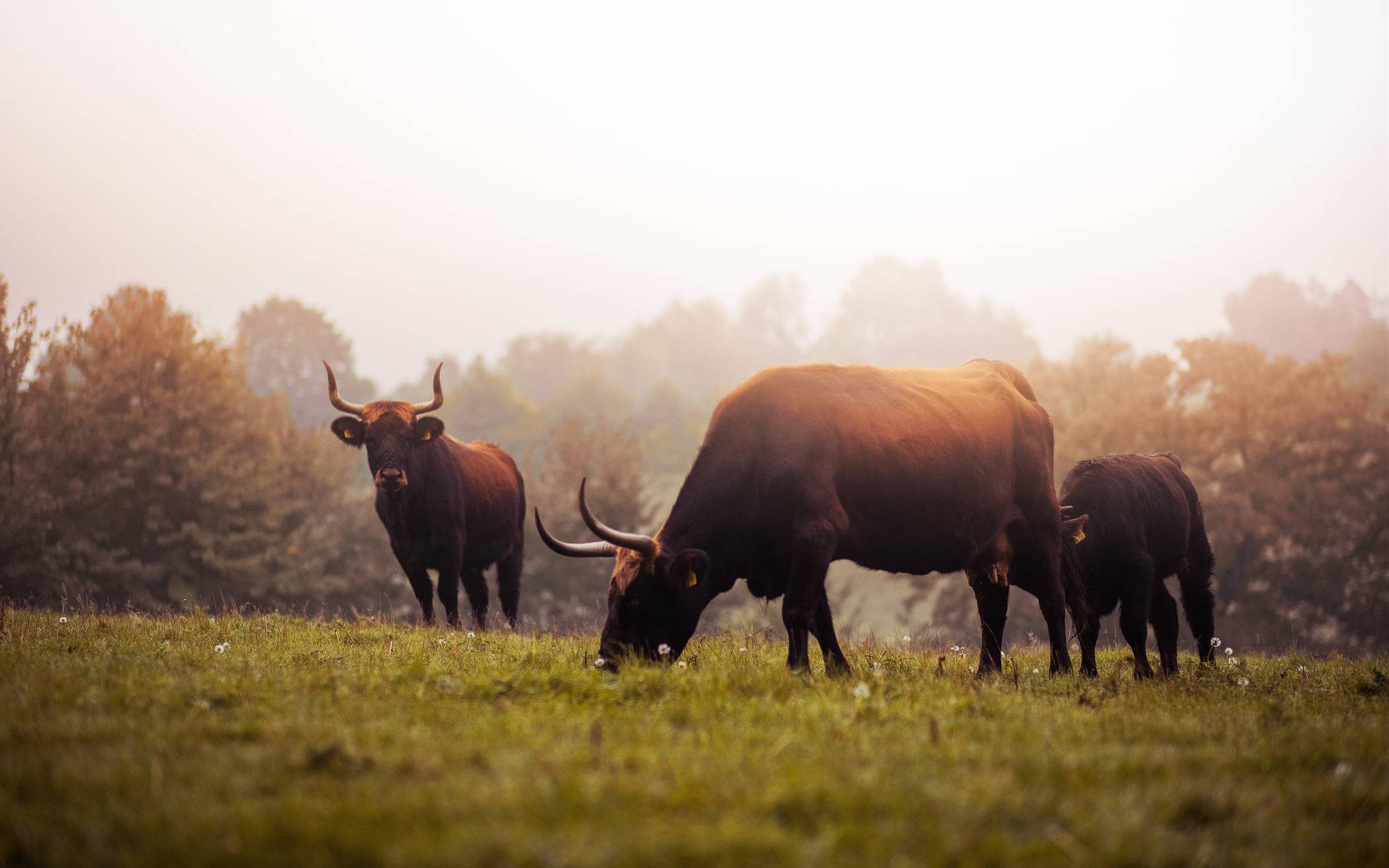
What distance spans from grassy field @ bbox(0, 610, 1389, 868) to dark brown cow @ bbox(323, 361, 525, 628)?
19.2ft

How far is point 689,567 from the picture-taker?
6.94 meters

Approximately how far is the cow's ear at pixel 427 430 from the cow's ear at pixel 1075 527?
780cm

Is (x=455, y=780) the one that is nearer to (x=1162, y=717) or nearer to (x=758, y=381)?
(x=1162, y=717)

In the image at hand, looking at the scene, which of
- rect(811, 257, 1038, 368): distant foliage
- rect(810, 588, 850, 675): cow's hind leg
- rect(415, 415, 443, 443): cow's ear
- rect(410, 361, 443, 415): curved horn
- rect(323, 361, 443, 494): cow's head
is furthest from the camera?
rect(811, 257, 1038, 368): distant foliage

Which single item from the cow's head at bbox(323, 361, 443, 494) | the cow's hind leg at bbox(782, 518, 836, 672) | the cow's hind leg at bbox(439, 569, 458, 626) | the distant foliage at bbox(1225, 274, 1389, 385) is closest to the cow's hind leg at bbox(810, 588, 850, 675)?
the cow's hind leg at bbox(782, 518, 836, 672)

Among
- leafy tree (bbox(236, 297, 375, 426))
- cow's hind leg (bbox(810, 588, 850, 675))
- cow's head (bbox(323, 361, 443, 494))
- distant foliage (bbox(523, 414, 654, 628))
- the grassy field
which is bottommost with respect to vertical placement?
distant foliage (bbox(523, 414, 654, 628))

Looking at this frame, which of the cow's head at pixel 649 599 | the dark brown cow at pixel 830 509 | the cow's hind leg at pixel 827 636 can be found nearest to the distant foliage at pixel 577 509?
the dark brown cow at pixel 830 509

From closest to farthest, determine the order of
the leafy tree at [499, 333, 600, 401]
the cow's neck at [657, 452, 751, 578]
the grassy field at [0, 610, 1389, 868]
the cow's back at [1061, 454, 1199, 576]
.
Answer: the grassy field at [0, 610, 1389, 868]
the cow's neck at [657, 452, 751, 578]
the cow's back at [1061, 454, 1199, 576]
the leafy tree at [499, 333, 600, 401]

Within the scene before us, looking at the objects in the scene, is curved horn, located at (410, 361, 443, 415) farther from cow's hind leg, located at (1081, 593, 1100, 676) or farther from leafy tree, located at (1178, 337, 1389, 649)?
leafy tree, located at (1178, 337, 1389, 649)

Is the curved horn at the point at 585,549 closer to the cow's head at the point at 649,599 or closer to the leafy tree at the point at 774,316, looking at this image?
the cow's head at the point at 649,599

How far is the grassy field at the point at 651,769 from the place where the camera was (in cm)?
300

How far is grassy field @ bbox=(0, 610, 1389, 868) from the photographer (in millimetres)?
2996

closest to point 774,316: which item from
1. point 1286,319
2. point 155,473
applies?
point 1286,319

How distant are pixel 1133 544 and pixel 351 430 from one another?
9376 mm
